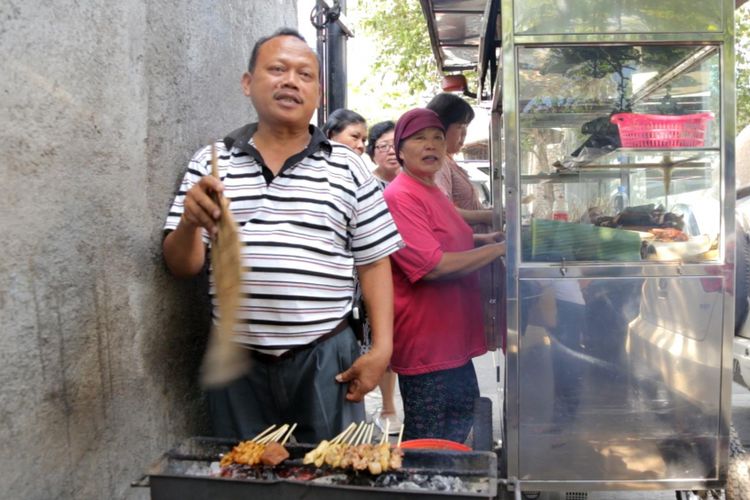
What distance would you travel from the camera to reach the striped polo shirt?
2.32m

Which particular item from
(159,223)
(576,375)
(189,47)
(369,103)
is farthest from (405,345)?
(369,103)

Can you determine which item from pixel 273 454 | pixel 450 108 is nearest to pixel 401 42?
pixel 450 108

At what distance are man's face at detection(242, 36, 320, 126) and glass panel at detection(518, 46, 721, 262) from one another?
1.03 m

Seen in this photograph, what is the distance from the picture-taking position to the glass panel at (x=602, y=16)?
9.82 feet

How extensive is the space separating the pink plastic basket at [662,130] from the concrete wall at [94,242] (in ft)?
5.70

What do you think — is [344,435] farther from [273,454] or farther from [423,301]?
[423,301]

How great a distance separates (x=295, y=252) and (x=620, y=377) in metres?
1.56

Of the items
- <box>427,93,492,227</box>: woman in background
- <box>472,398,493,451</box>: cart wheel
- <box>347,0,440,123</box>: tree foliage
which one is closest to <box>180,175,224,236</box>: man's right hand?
<box>472,398,493,451</box>: cart wheel

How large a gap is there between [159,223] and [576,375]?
1.76 metres

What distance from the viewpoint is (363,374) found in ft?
8.04

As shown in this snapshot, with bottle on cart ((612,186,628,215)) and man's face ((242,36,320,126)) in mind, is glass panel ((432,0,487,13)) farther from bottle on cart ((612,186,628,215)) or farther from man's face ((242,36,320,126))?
man's face ((242,36,320,126))

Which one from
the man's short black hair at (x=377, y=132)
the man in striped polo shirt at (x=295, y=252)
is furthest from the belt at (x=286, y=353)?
the man's short black hair at (x=377, y=132)

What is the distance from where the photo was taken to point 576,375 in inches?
121

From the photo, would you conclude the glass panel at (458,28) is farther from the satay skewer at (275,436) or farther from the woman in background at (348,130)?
the satay skewer at (275,436)
